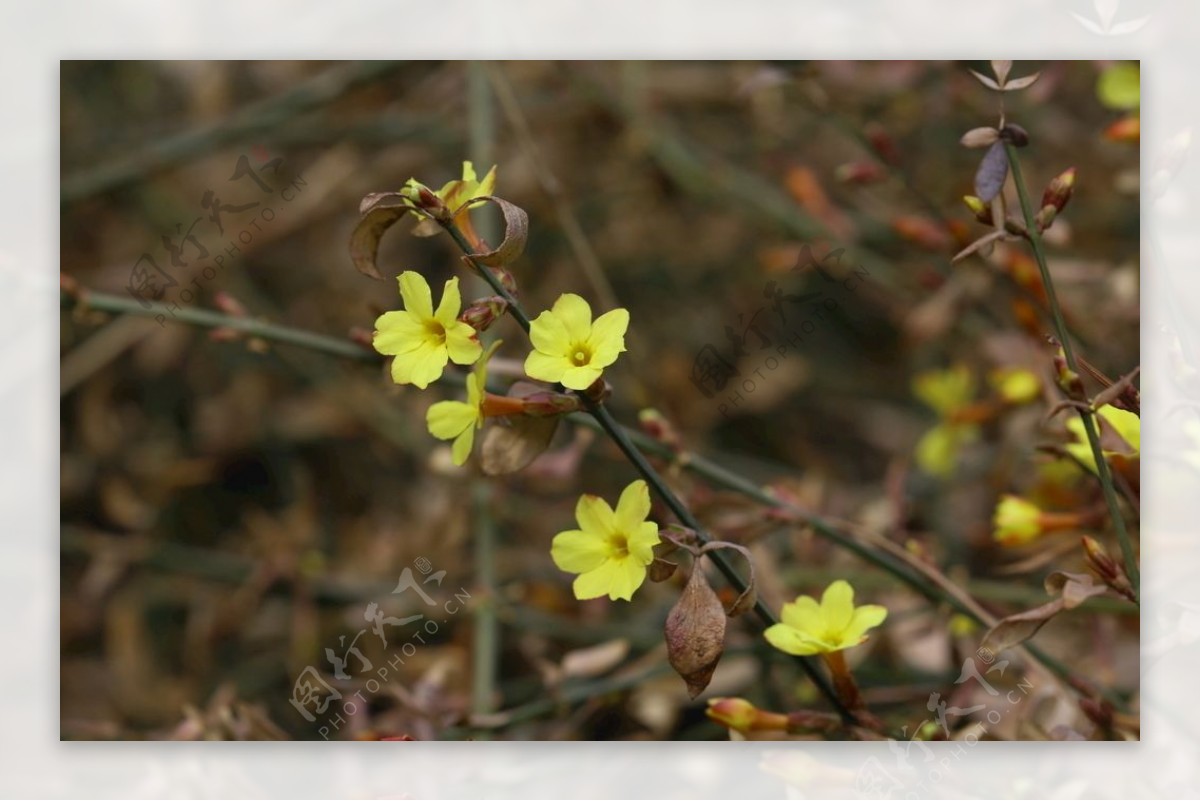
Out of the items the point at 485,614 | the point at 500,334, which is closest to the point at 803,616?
the point at 485,614

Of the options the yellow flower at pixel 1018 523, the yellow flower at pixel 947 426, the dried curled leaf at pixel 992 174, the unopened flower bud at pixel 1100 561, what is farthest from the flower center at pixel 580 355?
the yellow flower at pixel 947 426

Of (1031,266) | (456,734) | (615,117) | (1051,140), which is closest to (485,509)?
(456,734)

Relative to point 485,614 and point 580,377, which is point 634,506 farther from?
point 485,614

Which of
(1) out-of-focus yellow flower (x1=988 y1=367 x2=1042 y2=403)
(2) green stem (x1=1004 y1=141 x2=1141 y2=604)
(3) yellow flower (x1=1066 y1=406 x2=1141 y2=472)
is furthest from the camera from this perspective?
(1) out-of-focus yellow flower (x1=988 y1=367 x2=1042 y2=403)

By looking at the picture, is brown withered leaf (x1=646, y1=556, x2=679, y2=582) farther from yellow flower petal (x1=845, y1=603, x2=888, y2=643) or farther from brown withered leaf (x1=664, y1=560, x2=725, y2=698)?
yellow flower petal (x1=845, y1=603, x2=888, y2=643)

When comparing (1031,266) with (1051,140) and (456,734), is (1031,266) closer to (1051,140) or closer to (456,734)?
(1051,140)

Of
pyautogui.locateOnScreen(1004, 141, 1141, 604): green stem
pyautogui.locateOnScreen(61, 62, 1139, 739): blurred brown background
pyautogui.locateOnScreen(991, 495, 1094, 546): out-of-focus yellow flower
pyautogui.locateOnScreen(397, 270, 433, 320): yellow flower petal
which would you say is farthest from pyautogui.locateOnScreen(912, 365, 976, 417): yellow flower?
pyautogui.locateOnScreen(397, 270, 433, 320): yellow flower petal
